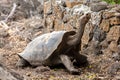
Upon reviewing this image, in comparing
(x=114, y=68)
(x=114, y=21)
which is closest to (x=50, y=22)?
(x=114, y=21)

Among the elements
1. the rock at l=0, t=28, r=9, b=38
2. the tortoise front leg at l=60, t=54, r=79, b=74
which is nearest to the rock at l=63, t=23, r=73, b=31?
the tortoise front leg at l=60, t=54, r=79, b=74

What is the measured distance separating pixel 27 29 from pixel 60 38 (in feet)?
12.8

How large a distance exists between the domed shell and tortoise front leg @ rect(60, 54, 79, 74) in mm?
235

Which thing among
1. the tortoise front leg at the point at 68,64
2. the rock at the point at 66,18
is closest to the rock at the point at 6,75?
the tortoise front leg at the point at 68,64

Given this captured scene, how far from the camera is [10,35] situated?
10.5m

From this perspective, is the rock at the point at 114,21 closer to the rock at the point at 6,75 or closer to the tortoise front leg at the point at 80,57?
the tortoise front leg at the point at 80,57

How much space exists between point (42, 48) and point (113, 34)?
1401 mm

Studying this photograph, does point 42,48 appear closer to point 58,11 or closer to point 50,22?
point 58,11

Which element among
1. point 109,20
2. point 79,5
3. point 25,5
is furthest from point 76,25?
point 25,5

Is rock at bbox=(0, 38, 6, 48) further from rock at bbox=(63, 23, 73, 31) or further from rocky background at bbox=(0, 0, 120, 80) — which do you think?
rock at bbox=(63, 23, 73, 31)

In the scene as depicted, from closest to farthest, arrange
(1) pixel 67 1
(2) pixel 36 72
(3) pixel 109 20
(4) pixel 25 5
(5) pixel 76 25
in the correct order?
(2) pixel 36 72 < (3) pixel 109 20 < (5) pixel 76 25 < (1) pixel 67 1 < (4) pixel 25 5

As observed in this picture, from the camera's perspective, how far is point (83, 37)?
8.23 meters

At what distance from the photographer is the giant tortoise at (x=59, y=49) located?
7.00 metres

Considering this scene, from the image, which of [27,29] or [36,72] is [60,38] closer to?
[36,72]
